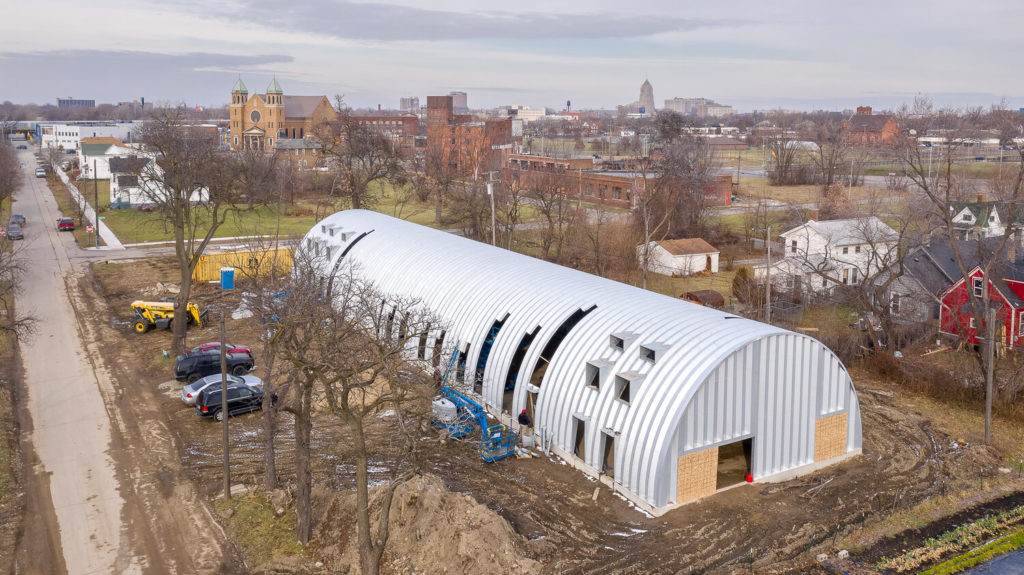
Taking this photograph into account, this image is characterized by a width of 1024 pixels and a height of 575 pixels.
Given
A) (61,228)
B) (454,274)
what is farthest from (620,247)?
(61,228)

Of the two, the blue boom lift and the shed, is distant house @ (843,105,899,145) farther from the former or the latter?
the blue boom lift

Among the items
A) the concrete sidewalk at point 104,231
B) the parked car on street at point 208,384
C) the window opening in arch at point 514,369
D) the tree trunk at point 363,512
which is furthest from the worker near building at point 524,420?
the concrete sidewalk at point 104,231

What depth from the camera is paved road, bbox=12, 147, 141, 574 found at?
18078mm

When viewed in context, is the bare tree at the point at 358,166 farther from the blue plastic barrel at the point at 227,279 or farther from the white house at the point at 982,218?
the white house at the point at 982,218

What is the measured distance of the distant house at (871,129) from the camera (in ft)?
457

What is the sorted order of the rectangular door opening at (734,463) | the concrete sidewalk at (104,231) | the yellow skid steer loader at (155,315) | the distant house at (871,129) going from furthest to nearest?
the distant house at (871,129) → the concrete sidewalk at (104,231) → the yellow skid steer loader at (155,315) → the rectangular door opening at (734,463)

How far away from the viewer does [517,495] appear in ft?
66.5

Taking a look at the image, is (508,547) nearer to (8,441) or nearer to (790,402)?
(790,402)

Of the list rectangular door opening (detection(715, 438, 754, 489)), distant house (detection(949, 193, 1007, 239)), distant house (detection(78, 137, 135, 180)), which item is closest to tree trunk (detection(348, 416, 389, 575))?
rectangular door opening (detection(715, 438, 754, 489))

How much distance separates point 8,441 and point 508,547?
16.9m

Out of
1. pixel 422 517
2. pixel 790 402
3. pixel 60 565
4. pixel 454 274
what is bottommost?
pixel 60 565

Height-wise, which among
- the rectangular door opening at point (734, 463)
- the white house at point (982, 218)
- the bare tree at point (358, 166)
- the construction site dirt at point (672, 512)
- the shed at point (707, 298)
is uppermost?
the bare tree at point (358, 166)

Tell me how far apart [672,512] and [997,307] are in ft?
76.4

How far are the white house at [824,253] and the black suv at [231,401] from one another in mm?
28623
